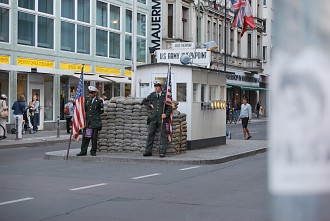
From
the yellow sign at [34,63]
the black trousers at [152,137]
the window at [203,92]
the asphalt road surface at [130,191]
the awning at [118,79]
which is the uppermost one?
the yellow sign at [34,63]

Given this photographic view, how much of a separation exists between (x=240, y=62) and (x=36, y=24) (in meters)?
34.1

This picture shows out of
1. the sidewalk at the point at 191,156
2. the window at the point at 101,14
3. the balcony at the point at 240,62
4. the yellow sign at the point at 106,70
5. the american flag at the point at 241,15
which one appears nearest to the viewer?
the sidewalk at the point at 191,156

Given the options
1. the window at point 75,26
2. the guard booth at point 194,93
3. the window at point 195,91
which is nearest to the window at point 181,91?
the guard booth at point 194,93

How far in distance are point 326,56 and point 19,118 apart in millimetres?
22145

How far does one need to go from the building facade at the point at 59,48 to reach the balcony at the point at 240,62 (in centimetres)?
1587

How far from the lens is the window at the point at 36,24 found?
27391 mm

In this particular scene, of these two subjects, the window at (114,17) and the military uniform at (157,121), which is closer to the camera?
the military uniform at (157,121)

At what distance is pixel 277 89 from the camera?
1424 mm

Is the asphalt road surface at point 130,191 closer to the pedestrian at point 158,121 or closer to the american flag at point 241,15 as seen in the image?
the pedestrian at point 158,121

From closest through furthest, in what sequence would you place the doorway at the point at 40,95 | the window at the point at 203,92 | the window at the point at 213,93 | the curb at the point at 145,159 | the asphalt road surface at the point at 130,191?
the asphalt road surface at the point at 130,191
the curb at the point at 145,159
the window at the point at 203,92
the window at the point at 213,93
the doorway at the point at 40,95

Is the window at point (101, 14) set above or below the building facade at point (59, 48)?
above

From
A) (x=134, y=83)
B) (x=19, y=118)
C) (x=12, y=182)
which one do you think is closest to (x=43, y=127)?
(x=19, y=118)

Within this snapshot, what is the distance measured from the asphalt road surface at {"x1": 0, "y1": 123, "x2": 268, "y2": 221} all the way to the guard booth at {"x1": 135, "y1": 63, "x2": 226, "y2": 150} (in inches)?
128

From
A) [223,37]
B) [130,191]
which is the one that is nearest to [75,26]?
[130,191]
